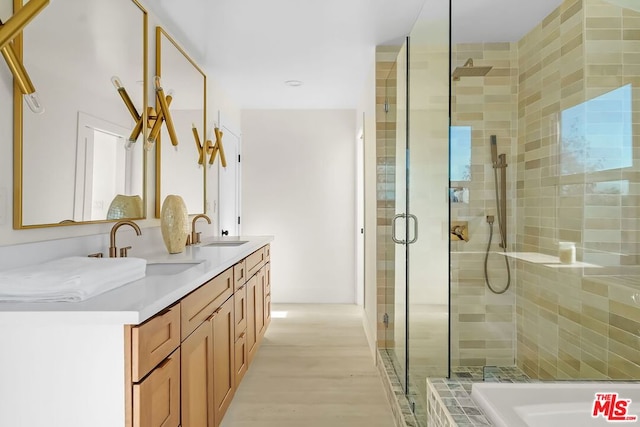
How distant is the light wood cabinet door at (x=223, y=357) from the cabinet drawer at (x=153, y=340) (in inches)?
21.3

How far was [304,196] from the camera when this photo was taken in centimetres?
519

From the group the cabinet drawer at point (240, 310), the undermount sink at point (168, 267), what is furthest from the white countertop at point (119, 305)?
the cabinet drawer at point (240, 310)

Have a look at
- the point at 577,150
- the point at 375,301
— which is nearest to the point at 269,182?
the point at 375,301

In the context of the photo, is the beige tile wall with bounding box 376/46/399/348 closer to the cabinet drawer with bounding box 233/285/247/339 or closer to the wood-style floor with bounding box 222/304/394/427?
the wood-style floor with bounding box 222/304/394/427

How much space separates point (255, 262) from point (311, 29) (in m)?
1.65

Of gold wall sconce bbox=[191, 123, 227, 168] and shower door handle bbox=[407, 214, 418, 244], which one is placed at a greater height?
gold wall sconce bbox=[191, 123, 227, 168]

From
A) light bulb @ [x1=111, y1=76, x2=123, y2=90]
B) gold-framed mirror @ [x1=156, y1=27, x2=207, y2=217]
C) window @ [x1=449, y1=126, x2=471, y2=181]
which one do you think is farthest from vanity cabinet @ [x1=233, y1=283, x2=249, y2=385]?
window @ [x1=449, y1=126, x2=471, y2=181]

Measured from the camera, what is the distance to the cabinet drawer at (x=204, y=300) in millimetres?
1577

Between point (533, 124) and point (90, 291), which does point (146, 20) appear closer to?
point (90, 291)

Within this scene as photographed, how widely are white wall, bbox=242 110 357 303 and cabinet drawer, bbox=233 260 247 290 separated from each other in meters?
2.48

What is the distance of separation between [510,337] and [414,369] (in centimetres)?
84

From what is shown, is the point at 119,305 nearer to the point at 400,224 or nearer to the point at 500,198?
the point at 400,224

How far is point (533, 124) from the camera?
261 cm

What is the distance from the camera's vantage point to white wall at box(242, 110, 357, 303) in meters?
5.18
